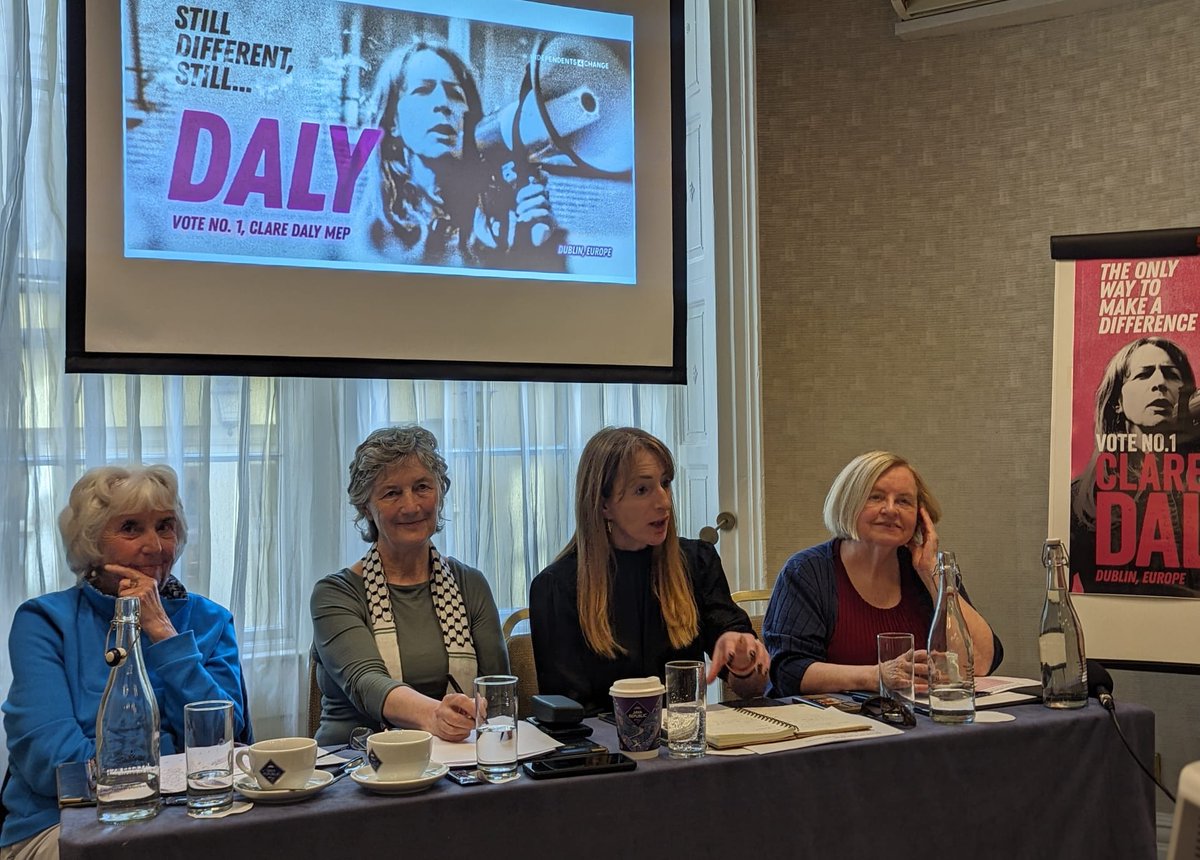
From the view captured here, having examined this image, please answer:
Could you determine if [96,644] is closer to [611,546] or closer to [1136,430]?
[611,546]

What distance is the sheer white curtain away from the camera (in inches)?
96.4

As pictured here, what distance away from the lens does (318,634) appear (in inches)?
84.6

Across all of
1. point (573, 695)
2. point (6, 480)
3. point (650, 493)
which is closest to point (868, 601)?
point (650, 493)

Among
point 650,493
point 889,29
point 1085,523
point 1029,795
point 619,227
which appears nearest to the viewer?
point 1029,795

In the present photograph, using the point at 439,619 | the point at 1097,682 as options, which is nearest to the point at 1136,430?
the point at 1097,682

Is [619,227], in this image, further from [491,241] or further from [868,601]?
[868,601]

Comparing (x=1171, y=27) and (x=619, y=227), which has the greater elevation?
(x=1171, y=27)

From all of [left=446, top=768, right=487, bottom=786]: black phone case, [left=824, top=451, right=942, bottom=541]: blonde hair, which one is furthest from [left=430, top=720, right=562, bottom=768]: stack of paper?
[left=824, top=451, right=942, bottom=541]: blonde hair

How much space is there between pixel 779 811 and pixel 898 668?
36 centimetres

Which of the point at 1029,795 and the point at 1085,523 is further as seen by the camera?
the point at 1085,523

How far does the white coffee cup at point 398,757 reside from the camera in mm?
1428

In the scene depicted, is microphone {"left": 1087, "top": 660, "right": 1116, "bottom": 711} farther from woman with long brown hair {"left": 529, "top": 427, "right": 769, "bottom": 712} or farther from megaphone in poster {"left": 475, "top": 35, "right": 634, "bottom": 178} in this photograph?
megaphone in poster {"left": 475, "top": 35, "right": 634, "bottom": 178}

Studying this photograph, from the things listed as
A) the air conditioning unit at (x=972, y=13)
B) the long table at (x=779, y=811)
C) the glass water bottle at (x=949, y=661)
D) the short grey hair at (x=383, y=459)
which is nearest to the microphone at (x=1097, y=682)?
the long table at (x=779, y=811)

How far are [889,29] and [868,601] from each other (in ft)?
6.59
